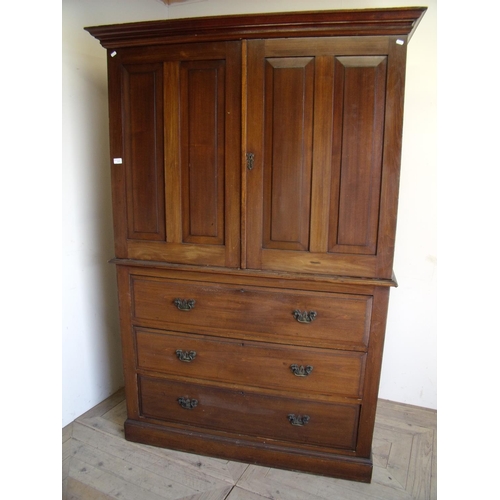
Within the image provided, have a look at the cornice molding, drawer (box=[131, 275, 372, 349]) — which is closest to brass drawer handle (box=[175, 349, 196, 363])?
drawer (box=[131, 275, 372, 349])

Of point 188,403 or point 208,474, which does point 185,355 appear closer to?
point 188,403

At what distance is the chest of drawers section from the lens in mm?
1516

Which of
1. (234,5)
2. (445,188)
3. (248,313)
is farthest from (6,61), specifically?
(234,5)

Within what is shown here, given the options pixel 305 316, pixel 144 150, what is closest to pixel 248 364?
pixel 305 316

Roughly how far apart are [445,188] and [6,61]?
0.52m

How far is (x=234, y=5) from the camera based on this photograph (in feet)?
6.79

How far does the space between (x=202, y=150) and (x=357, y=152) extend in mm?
624

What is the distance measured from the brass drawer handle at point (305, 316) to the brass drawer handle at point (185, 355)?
513mm

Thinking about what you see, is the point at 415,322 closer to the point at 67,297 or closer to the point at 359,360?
the point at 359,360

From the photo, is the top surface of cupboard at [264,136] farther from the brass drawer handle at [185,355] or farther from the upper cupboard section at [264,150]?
the brass drawer handle at [185,355]

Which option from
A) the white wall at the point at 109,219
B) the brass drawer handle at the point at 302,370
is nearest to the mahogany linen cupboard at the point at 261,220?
the brass drawer handle at the point at 302,370

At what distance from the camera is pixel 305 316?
1513 millimetres

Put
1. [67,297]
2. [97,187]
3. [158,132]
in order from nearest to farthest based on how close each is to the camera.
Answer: [158,132] < [67,297] < [97,187]

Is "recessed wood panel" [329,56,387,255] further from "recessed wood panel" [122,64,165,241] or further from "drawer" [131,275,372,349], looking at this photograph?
"recessed wood panel" [122,64,165,241]
